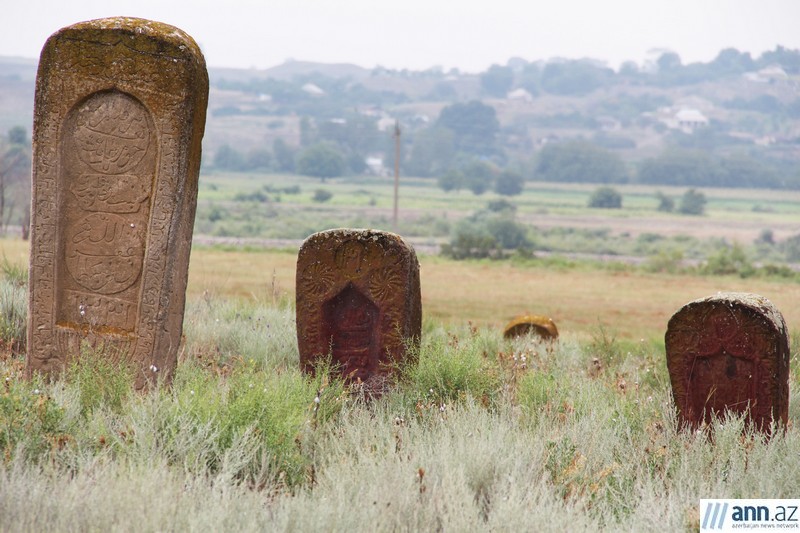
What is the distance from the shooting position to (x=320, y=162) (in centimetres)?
12825

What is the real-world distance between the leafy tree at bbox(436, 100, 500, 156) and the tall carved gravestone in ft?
484

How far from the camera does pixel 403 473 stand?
565cm

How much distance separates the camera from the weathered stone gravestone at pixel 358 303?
817 centimetres

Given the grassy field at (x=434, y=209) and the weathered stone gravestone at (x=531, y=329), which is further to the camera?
the grassy field at (x=434, y=209)

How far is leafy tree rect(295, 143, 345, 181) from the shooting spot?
12775 cm

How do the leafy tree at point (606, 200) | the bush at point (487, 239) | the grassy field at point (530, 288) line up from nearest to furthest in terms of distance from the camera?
the grassy field at point (530, 288), the bush at point (487, 239), the leafy tree at point (606, 200)

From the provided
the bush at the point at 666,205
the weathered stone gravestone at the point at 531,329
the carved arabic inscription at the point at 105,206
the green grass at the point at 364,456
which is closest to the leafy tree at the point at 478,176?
the bush at the point at 666,205

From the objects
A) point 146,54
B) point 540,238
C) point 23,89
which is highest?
point 23,89

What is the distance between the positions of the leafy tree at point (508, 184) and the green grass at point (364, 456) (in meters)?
110

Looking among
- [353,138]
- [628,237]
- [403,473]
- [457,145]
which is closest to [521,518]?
[403,473]

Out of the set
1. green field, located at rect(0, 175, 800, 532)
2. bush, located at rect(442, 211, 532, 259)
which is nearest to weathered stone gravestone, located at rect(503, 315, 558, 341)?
green field, located at rect(0, 175, 800, 532)

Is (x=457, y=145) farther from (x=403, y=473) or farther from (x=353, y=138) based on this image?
(x=403, y=473)

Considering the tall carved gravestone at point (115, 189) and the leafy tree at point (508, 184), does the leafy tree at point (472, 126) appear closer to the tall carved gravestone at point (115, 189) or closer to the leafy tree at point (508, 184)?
the leafy tree at point (508, 184)

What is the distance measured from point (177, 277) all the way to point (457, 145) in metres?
→ 151
